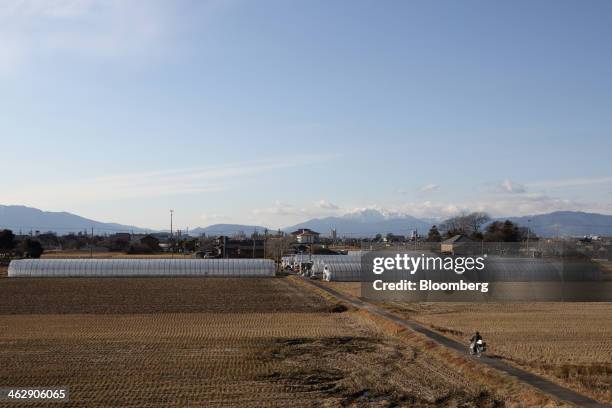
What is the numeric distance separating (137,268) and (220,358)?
155 feet

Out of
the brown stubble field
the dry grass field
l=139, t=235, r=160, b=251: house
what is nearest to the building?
l=139, t=235, r=160, b=251: house

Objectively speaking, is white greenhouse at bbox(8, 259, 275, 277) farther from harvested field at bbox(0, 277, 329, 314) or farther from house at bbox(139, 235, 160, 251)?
house at bbox(139, 235, 160, 251)

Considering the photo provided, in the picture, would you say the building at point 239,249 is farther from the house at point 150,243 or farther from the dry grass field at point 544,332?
the dry grass field at point 544,332

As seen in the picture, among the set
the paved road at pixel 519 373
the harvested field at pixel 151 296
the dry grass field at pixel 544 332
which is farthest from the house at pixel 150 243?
the paved road at pixel 519 373

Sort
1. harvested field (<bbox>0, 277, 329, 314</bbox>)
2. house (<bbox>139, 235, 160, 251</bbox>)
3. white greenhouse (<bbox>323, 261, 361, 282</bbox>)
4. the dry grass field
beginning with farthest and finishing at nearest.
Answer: house (<bbox>139, 235, 160, 251</bbox>) → white greenhouse (<bbox>323, 261, 361, 282</bbox>) → harvested field (<bbox>0, 277, 329, 314</bbox>) → the dry grass field

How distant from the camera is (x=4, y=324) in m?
31.3

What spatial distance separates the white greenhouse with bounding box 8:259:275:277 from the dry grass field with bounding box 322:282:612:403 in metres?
31.4

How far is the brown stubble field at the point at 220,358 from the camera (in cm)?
1712

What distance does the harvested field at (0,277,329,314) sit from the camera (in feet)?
126

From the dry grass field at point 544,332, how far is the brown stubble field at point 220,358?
2.62 metres

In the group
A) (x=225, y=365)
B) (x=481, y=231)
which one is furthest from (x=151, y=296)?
(x=481, y=231)

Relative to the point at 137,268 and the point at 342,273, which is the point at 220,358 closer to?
the point at 342,273

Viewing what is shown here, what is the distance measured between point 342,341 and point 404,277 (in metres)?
17.5

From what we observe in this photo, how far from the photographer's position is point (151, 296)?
45688mm
